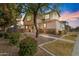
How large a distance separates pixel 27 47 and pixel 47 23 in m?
0.28

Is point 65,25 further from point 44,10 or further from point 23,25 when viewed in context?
point 23,25

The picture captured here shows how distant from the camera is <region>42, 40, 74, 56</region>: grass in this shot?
217 cm

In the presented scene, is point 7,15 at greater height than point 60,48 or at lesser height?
greater

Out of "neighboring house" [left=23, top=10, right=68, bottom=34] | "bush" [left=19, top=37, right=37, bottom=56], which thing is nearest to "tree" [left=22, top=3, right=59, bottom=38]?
"neighboring house" [left=23, top=10, right=68, bottom=34]

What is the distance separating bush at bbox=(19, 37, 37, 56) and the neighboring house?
0.11 metres

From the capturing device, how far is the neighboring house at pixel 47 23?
219 centimetres

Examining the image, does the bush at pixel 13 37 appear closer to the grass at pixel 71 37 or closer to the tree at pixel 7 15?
the tree at pixel 7 15

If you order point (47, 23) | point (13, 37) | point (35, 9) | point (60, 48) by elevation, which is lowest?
point (60, 48)

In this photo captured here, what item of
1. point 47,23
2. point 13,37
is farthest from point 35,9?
point 13,37

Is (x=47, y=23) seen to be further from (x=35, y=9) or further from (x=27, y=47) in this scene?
(x=27, y=47)

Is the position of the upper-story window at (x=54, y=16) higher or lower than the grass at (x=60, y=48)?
higher

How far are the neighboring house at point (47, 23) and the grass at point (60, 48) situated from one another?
0.12 meters

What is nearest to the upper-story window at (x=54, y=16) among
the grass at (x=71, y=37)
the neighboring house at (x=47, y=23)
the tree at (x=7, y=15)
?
the neighboring house at (x=47, y=23)

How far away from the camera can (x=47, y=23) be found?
2207 millimetres
